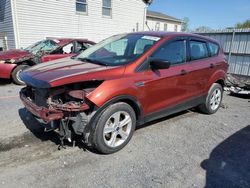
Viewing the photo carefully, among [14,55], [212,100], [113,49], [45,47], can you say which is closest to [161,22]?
[45,47]

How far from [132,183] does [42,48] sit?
6.95 m

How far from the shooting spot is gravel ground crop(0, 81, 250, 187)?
2.80 m

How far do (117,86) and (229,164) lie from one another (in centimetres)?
194

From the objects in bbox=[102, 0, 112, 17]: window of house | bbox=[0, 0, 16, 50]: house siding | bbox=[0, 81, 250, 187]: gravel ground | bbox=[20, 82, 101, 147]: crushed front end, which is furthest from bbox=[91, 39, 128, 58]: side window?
bbox=[102, 0, 112, 17]: window of house

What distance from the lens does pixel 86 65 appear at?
11.7ft

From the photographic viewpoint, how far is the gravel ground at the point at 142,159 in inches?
110

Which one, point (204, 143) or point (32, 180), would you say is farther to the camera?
point (204, 143)

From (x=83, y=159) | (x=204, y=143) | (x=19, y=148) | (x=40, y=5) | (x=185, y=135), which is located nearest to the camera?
(x=83, y=159)

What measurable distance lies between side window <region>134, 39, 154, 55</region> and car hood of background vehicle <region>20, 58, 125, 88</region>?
0.57 meters

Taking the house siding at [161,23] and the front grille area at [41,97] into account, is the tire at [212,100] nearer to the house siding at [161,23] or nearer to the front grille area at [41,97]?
the front grille area at [41,97]

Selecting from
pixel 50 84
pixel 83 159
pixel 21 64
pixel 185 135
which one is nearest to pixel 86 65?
pixel 50 84

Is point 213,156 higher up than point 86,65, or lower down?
lower down

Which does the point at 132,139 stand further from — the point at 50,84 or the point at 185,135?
the point at 50,84

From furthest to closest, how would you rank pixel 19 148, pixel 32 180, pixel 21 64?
1. pixel 21 64
2. pixel 19 148
3. pixel 32 180
